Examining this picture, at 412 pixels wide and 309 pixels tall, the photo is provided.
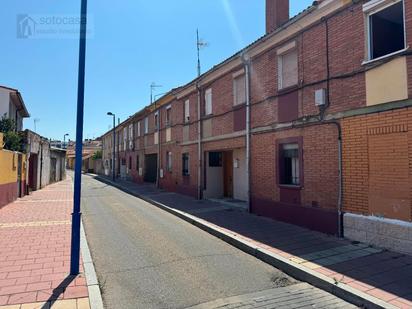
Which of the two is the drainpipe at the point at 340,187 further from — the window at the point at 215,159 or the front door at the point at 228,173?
the window at the point at 215,159

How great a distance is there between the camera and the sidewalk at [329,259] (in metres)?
4.72

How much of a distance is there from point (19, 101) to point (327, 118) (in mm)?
21462

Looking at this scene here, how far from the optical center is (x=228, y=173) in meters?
15.6

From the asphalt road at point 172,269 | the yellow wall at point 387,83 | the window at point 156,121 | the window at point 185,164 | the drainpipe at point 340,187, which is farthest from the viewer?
the window at point 156,121

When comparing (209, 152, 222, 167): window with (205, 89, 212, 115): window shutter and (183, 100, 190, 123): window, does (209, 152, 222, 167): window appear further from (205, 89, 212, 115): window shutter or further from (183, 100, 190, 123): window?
(183, 100, 190, 123): window

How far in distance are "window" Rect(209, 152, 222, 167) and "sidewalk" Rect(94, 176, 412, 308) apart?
5733 millimetres

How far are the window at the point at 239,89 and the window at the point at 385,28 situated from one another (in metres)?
5.43

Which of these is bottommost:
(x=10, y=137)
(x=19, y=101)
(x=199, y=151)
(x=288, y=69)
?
(x=199, y=151)

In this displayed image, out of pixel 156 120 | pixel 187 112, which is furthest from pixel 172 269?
pixel 156 120

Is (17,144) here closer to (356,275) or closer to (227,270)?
(227,270)

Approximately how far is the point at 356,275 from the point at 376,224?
1934 millimetres

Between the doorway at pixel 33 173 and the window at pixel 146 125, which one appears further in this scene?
the window at pixel 146 125

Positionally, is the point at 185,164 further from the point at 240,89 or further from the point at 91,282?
the point at 91,282

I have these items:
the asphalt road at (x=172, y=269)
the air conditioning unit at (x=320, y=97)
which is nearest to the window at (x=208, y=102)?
the asphalt road at (x=172, y=269)
